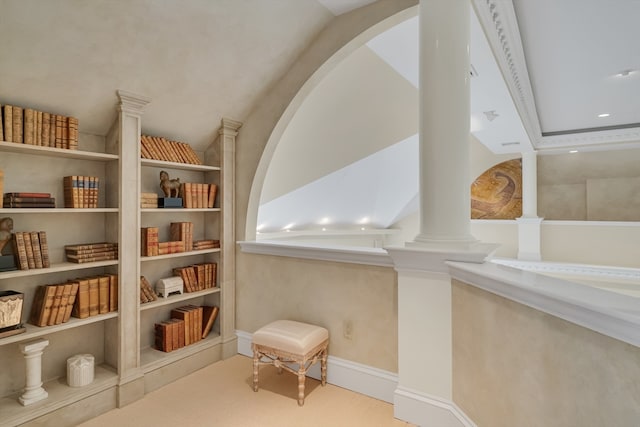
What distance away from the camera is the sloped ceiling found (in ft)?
6.43

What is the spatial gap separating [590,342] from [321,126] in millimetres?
3340

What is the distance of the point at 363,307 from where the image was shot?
97.3 inches

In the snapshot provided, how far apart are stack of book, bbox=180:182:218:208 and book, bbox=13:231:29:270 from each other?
3.79 ft

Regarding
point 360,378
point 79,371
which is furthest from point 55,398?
point 360,378

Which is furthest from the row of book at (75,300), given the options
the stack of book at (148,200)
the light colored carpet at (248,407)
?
the light colored carpet at (248,407)

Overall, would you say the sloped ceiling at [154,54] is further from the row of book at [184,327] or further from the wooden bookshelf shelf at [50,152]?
the row of book at [184,327]

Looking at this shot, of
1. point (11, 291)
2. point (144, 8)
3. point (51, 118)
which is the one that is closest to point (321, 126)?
point (144, 8)

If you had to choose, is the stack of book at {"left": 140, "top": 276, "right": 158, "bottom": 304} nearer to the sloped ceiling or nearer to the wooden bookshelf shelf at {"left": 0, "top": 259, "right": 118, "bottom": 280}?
the wooden bookshelf shelf at {"left": 0, "top": 259, "right": 118, "bottom": 280}

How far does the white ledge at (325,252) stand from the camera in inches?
93.8

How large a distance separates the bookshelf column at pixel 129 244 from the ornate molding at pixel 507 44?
2.53 metres

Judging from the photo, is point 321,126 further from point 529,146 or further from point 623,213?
point 623,213

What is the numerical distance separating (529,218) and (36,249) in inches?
293

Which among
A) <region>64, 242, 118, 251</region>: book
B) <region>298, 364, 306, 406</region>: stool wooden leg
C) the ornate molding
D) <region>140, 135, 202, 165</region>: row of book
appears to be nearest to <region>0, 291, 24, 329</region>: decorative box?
<region>64, 242, 118, 251</region>: book

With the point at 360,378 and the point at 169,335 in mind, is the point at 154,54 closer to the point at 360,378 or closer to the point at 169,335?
the point at 169,335
